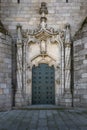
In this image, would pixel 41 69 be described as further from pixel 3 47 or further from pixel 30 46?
pixel 3 47

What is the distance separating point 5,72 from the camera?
11.7 meters

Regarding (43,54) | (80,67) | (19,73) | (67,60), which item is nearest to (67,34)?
(67,60)

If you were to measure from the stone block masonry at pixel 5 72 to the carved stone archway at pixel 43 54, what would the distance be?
25.4 inches

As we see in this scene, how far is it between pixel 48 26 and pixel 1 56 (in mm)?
2869

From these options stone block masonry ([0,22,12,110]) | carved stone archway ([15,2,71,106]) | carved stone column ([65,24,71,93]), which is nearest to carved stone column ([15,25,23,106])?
carved stone archway ([15,2,71,106])

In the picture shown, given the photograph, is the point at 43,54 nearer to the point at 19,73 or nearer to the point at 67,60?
the point at 67,60

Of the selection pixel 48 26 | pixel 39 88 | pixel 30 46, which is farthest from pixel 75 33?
pixel 39 88

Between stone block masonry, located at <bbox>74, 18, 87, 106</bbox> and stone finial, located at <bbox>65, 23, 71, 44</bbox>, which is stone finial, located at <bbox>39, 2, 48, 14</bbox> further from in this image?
stone block masonry, located at <bbox>74, 18, 87, 106</bbox>

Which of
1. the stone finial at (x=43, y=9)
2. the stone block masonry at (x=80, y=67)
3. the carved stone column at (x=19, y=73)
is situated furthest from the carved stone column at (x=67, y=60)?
the carved stone column at (x=19, y=73)

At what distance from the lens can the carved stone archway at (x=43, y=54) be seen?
1238 cm

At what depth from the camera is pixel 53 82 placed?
1270 centimetres

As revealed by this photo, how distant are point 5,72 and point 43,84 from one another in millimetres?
2053

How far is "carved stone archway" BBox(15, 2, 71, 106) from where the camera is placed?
1238 centimetres

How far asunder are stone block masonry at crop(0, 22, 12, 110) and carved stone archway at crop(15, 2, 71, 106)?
2.12ft
